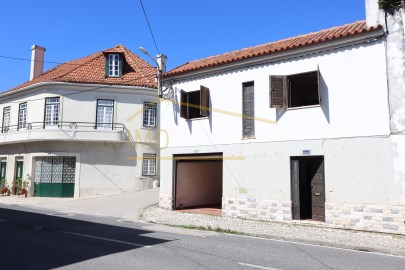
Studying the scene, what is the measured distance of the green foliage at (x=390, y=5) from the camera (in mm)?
11320

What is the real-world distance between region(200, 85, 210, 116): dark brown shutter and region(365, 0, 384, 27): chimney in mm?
6399

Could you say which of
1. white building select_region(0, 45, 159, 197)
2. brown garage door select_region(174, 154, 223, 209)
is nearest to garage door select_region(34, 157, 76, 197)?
white building select_region(0, 45, 159, 197)

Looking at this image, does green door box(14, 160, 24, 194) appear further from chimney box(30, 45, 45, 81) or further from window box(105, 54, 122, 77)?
window box(105, 54, 122, 77)

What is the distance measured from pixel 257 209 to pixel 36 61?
22805mm

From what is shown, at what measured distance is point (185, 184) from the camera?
55.0 feet

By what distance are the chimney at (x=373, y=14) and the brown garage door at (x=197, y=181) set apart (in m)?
Answer: 7.17

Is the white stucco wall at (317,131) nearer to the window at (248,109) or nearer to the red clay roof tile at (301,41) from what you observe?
the window at (248,109)

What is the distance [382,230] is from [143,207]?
10.2m

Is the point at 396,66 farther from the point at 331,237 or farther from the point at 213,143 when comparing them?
the point at 213,143

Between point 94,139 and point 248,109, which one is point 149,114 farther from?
point 248,109

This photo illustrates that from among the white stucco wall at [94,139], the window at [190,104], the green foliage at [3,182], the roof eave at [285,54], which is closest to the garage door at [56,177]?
the white stucco wall at [94,139]

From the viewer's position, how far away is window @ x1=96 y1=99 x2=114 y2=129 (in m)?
23.9

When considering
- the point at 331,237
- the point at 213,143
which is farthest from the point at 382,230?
the point at 213,143

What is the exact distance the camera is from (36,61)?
28.6m
